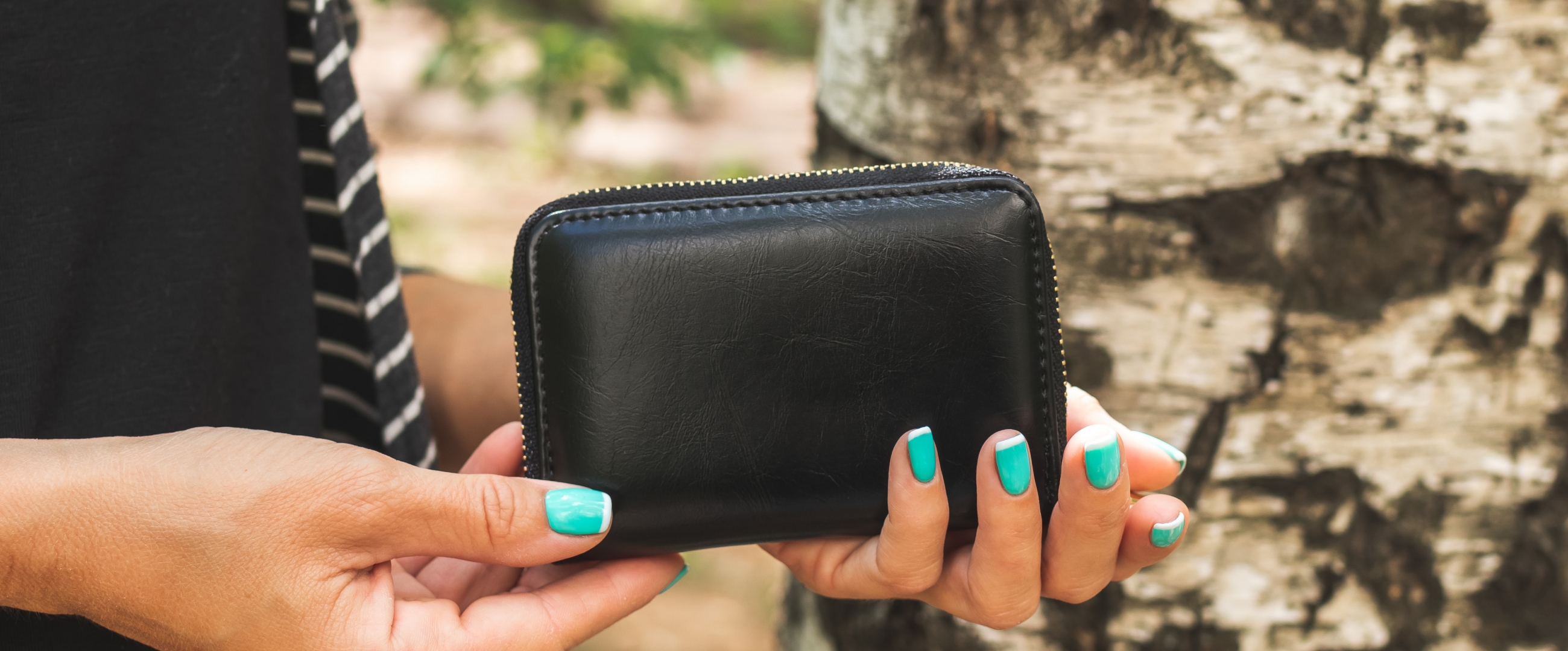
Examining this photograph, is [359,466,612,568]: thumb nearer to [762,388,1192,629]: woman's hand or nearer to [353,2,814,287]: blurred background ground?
[762,388,1192,629]: woman's hand

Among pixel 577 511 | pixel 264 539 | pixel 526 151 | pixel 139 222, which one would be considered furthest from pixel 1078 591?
pixel 526 151

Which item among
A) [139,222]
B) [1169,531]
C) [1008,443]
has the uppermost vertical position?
[139,222]

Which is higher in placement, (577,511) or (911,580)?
(577,511)

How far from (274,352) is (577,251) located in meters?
0.50

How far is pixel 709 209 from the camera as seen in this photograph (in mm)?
1030

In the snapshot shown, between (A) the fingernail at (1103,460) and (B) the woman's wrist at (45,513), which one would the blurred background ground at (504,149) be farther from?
(A) the fingernail at (1103,460)

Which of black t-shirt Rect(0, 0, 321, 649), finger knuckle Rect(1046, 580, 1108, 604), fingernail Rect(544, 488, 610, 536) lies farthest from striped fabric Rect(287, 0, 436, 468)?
finger knuckle Rect(1046, 580, 1108, 604)

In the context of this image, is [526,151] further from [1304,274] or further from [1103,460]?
[1103,460]

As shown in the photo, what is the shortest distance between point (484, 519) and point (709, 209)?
0.37 m

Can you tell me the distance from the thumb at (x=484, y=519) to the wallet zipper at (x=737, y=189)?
0.27 feet

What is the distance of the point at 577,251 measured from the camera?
1008 mm

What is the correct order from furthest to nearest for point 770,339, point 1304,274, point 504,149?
1. point 504,149
2. point 1304,274
3. point 770,339

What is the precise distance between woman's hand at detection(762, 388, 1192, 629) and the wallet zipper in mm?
147

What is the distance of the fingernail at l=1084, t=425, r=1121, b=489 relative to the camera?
38.6 inches
